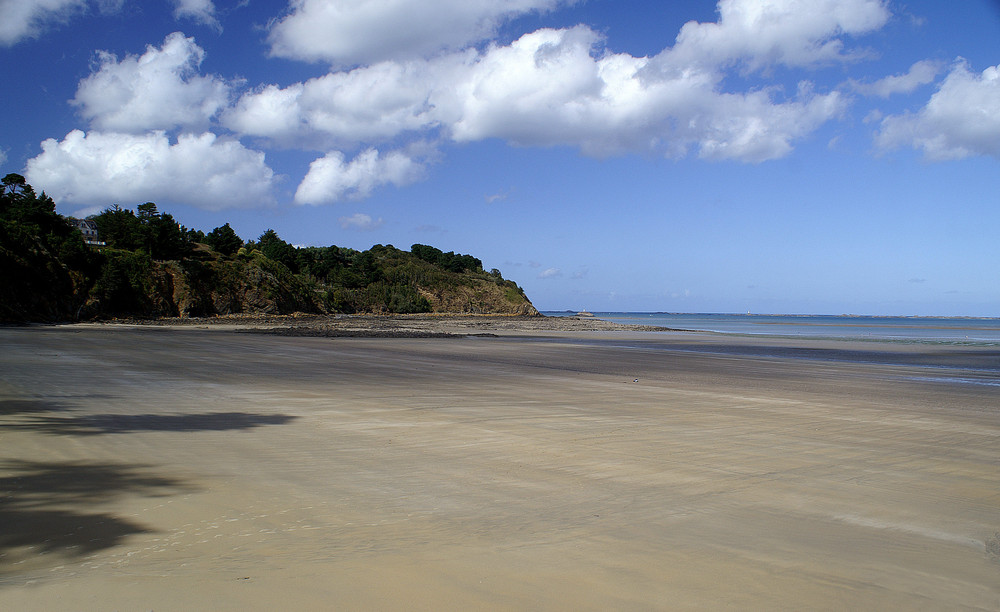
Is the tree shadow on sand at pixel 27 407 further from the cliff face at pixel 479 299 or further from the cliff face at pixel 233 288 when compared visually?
the cliff face at pixel 479 299

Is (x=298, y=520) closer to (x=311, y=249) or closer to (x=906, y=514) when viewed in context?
(x=906, y=514)

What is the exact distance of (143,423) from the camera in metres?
7.79

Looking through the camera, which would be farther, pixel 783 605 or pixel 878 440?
pixel 878 440

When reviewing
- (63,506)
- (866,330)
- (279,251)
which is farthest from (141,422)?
(279,251)

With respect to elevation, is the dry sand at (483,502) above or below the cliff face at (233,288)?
below

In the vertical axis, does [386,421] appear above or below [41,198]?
below

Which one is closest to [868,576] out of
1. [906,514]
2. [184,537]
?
[906,514]

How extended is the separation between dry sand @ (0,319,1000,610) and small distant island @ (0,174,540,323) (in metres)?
41.6

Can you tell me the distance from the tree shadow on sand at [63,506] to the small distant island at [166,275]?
43.7 metres

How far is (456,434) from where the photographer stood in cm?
773

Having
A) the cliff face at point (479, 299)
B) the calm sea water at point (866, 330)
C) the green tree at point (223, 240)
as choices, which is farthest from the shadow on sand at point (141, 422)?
the cliff face at point (479, 299)

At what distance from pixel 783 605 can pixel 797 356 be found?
1000 inches

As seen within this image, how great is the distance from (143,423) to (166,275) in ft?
181

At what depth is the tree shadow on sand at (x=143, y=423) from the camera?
7.15 metres
